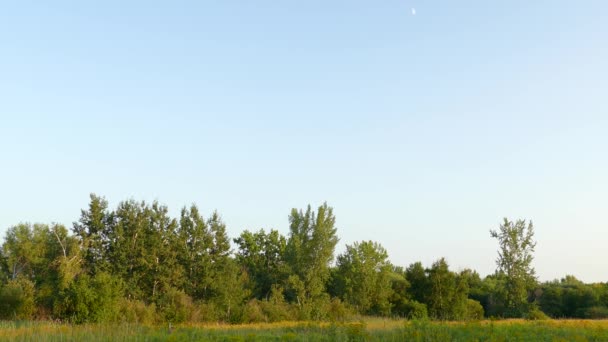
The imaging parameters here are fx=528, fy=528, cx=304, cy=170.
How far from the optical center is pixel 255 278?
6431cm

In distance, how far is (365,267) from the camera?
188ft

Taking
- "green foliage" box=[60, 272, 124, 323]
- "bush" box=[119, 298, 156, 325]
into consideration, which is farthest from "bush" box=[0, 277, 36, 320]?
"green foliage" box=[60, 272, 124, 323]

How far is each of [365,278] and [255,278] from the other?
15.0 meters

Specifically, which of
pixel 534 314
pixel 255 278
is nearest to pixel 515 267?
pixel 534 314

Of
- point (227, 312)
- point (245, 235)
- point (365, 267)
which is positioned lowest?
point (227, 312)

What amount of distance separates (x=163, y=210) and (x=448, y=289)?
30414 millimetres

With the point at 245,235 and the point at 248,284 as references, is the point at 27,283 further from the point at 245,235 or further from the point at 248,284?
the point at 245,235

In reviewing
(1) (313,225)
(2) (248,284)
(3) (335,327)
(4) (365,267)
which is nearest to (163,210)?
(2) (248,284)

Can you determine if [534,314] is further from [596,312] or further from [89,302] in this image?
[89,302]

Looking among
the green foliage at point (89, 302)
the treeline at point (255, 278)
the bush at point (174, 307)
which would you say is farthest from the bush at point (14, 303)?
the green foliage at point (89, 302)

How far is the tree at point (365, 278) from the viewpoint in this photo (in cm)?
5503

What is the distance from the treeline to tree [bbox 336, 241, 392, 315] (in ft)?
0.36

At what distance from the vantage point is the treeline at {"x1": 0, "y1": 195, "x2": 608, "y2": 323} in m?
47.2

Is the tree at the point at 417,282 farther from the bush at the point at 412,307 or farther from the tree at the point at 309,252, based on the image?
the tree at the point at 309,252
